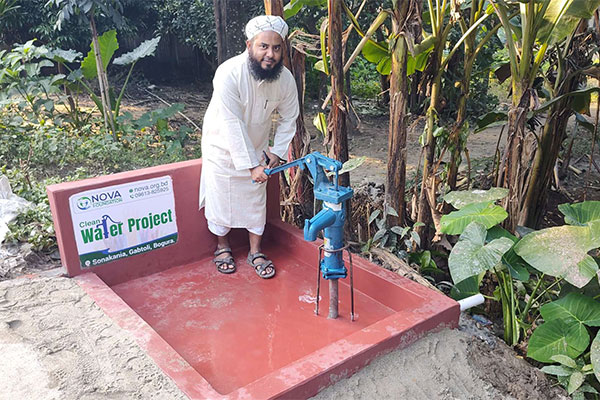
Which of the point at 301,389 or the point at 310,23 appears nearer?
the point at 301,389

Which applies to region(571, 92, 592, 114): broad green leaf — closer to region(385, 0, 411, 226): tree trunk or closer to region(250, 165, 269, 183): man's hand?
region(385, 0, 411, 226): tree trunk

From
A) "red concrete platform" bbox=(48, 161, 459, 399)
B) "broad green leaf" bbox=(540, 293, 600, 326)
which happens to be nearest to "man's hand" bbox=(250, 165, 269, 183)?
"red concrete platform" bbox=(48, 161, 459, 399)

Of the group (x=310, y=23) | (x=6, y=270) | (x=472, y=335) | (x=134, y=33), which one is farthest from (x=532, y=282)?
(x=134, y=33)

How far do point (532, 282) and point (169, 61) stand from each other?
8801mm

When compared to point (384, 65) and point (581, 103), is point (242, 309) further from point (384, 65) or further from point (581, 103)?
point (581, 103)

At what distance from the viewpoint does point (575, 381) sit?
2.25 m

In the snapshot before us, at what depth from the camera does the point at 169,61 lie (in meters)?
10.3

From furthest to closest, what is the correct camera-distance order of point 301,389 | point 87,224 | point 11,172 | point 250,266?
1. point 11,172
2. point 250,266
3. point 87,224
4. point 301,389

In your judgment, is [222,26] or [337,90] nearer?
[337,90]

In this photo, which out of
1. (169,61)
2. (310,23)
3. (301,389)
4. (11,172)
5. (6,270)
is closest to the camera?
(301,389)

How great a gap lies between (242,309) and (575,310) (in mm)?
1655

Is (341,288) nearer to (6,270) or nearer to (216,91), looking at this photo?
(216,91)

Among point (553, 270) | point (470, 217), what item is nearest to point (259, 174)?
point (470, 217)

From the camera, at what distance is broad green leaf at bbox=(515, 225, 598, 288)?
7.45ft
